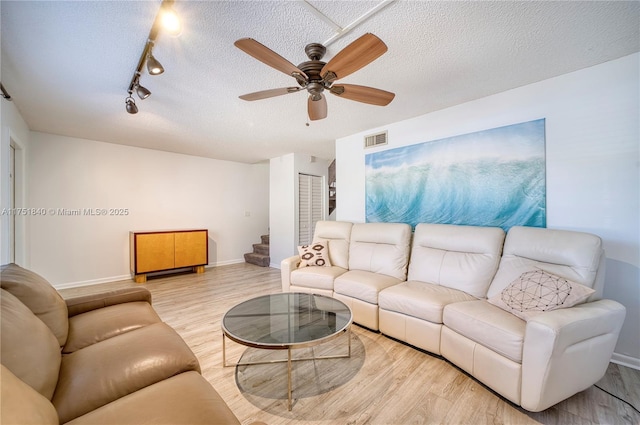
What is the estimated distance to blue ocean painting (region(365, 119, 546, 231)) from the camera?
A: 2.42 meters

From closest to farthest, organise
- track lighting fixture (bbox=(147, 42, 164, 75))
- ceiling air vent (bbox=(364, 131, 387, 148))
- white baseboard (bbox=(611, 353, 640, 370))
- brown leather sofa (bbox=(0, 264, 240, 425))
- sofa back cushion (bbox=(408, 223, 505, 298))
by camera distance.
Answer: brown leather sofa (bbox=(0, 264, 240, 425))
track lighting fixture (bbox=(147, 42, 164, 75))
white baseboard (bbox=(611, 353, 640, 370))
sofa back cushion (bbox=(408, 223, 505, 298))
ceiling air vent (bbox=(364, 131, 387, 148))

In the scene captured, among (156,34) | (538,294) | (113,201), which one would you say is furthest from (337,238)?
(113,201)

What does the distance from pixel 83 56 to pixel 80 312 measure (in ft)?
6.24

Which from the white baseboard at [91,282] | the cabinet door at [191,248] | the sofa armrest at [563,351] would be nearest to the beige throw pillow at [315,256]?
the sofa armrest at [563,351]

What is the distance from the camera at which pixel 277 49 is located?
1.85m

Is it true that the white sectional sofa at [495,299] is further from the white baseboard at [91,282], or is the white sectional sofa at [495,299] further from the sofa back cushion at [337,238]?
the white baseboard at [91,282]

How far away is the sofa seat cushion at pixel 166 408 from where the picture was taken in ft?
2.90

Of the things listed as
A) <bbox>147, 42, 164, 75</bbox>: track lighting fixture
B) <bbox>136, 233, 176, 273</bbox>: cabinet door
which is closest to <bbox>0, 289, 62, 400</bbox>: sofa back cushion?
<bbox>147, 42, 164, 75</bbox>: track lighting fixture

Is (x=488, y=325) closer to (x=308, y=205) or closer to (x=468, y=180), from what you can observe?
(x=468, y=180)

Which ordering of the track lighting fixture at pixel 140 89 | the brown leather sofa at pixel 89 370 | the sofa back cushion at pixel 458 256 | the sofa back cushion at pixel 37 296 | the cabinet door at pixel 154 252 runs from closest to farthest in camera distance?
the brown leather sofa at pixel 89 370 → the sofa back cushion at pixel 37 296 → the track lighting fixture at pixel 140 89 → the sofa back cushion at pixel 458 256 → the cabinet door at pixel 154 252

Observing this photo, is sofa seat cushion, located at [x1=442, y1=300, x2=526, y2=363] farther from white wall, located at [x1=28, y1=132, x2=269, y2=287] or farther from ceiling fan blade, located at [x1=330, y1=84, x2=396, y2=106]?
white wall, located at [x1=28, y1=132, x2=269, y2=287]

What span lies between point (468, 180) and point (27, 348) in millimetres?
3432

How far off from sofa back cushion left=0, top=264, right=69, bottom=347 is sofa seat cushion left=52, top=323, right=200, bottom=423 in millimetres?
220

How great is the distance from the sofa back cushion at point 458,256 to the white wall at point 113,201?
14.3 ft
